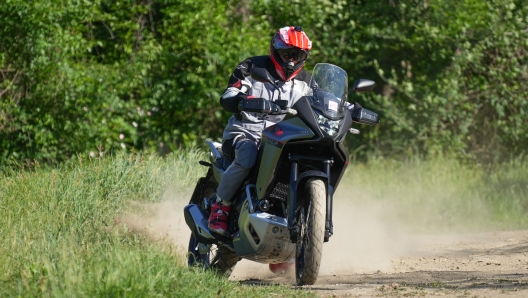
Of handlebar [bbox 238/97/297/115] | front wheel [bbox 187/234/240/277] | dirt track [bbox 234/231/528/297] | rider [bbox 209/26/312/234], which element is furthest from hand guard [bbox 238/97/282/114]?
front wheel [bbox 187/234/240/277]

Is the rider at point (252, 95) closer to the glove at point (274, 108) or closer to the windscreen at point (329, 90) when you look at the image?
the windscreen at point (329, 90)

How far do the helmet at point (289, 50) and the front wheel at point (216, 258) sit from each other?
5.02ft

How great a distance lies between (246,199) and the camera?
6.78 m

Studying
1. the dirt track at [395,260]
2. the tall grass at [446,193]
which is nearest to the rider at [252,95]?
the dirt track at [395,260]

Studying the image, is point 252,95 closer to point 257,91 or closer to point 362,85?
point 257,91

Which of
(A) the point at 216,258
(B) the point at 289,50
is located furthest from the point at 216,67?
(B) the point at 289,50

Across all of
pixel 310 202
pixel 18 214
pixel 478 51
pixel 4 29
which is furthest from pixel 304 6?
pixel 310 202

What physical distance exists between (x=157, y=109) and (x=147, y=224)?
5209 millimetres

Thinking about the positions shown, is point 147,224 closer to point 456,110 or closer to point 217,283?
point 217,283

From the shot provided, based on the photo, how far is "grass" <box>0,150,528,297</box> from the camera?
537cm

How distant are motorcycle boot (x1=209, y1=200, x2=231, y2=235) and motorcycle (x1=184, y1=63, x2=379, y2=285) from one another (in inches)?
4.4

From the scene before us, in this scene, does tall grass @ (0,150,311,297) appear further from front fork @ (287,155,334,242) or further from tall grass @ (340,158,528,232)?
tall grass @ (340,158,528,232)

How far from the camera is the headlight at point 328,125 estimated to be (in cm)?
623

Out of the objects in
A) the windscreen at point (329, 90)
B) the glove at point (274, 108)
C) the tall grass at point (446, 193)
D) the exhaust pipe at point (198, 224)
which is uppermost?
the windscreen at point (329, 90)
